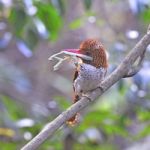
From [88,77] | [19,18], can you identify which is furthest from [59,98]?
[88,77]

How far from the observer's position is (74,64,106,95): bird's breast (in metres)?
1.02

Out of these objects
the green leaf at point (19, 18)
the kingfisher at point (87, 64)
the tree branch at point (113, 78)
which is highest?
the green leaf at point (19, 18)

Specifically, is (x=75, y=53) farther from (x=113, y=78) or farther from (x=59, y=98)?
(x=59, y=98)

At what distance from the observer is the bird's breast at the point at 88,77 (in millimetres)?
1021

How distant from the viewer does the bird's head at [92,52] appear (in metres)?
0.98

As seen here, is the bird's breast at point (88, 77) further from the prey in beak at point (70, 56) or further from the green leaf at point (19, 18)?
the green leaf at point (19, 18)

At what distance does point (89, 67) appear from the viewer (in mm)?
1026

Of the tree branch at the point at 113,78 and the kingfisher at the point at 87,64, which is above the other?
the kingfisher at the point at 87,64

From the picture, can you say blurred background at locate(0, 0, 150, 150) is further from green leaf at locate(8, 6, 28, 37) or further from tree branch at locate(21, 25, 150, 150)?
tree branch at locate(21, 25, 150, 150)

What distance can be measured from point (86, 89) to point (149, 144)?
1.33 metres

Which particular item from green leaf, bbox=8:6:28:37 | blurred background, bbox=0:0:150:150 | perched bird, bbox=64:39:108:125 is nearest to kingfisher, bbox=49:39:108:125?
perched bird, bbox=64:39:108:125

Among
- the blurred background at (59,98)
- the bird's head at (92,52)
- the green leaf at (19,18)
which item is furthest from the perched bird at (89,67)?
the green leaf at (19,18)

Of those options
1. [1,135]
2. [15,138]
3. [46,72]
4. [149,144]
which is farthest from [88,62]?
[46,72]

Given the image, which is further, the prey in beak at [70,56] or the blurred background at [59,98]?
the blurred background at [59,98]
